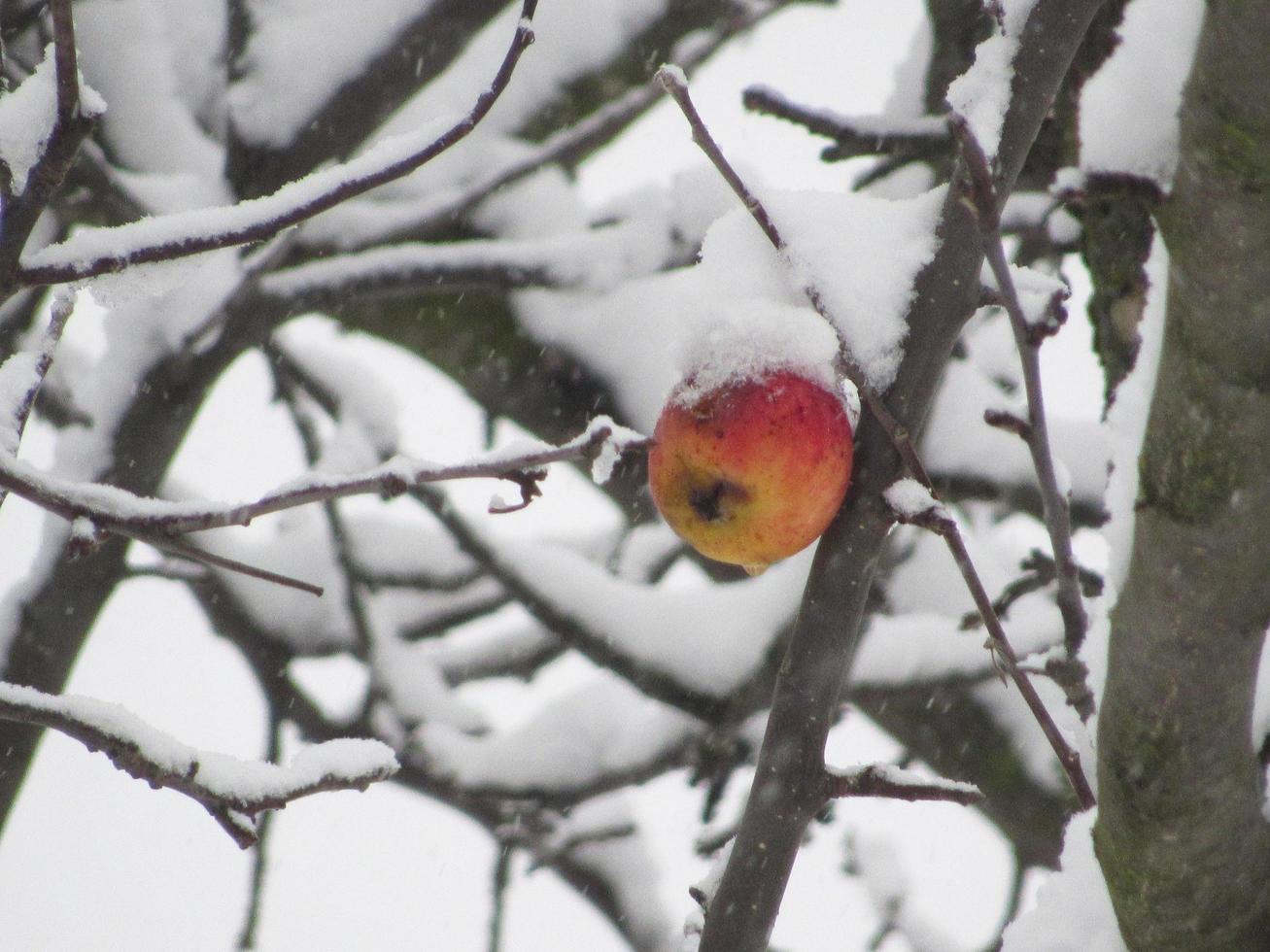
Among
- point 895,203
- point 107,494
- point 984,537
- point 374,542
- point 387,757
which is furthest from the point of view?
point 984,537

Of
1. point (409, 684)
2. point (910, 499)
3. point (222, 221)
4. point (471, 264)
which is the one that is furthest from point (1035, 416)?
point (409, 684)

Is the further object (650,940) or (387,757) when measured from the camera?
(650,940)

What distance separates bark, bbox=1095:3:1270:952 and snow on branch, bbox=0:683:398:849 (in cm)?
65

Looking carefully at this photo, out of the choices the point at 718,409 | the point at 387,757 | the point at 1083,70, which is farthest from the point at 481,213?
the point at 387,757

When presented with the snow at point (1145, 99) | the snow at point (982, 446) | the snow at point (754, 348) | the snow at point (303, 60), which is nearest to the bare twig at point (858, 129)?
the snow at point (1145, 99)

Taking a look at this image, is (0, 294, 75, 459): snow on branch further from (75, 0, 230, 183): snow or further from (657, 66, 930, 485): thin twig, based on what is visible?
(75, 0, 230, 183): snow

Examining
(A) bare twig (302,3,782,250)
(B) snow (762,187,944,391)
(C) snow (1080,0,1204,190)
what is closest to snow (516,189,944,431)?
(B) snow (762,187,944,391)

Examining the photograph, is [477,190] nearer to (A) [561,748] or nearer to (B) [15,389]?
(A) [561,748]

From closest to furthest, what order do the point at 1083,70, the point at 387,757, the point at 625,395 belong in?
the point at 387,757 < the point at 1083,70 < the point at 625,395

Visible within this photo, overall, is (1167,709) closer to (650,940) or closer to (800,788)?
(800,788)

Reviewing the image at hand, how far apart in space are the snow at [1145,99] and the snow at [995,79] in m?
0.19

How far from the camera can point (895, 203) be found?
1190 millimetres

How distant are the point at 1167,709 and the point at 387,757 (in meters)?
0.66

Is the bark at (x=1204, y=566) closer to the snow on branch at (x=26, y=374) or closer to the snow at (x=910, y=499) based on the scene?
the snow at (x=910, y=499)
